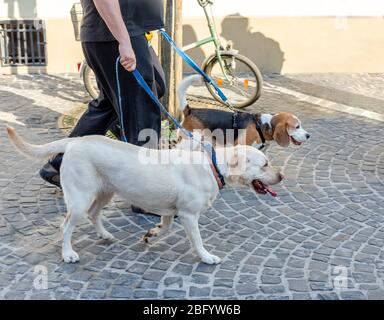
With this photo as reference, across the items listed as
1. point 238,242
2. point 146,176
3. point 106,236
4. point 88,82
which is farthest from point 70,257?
point 88,82

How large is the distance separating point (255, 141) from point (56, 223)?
1.99 m

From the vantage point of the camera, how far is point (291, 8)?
9164mm

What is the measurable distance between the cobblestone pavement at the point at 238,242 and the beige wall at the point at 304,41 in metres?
3.50

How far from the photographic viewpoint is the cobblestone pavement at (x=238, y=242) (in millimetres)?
3584

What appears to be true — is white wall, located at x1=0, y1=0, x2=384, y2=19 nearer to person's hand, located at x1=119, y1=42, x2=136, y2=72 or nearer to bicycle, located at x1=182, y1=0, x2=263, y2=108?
bicycle, located at x1=182, y1=0, x2=263, y2=108

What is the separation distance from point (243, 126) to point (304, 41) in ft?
14.7

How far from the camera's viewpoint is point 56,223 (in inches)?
174

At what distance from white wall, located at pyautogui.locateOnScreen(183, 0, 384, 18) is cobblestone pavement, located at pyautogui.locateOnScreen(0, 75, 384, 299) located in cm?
370

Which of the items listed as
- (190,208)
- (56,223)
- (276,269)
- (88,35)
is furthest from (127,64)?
(276,269)

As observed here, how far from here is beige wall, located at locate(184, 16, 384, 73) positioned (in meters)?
9.10

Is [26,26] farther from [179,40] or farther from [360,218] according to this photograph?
[360,218]

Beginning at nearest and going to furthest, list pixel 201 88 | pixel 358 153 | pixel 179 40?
pixel 358 153 < pixel 179 40 < pixel 201 88

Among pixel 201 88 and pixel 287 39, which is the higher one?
pixel 287 39

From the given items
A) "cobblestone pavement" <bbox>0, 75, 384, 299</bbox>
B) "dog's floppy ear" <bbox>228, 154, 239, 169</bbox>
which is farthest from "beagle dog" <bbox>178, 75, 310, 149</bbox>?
"dog's floppy ear" <bbox>228, 154, 239, 169</bbox>
